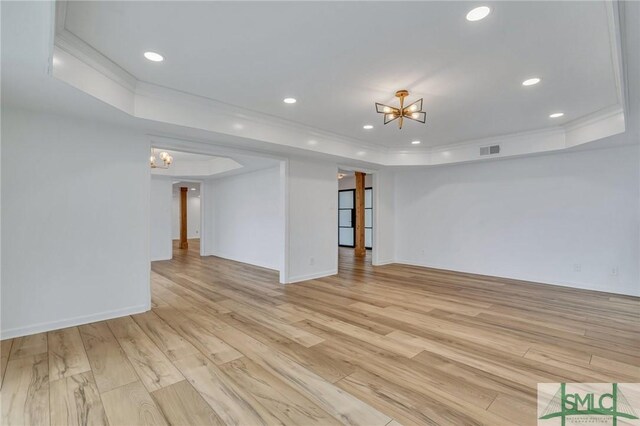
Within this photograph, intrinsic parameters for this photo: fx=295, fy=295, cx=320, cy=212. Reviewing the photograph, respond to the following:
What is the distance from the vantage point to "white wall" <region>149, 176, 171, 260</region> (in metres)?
7.91

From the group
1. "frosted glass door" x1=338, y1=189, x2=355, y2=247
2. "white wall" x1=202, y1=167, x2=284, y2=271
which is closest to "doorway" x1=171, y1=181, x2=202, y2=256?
"white wall" x1=202, y1=167, x2=284, y2=271

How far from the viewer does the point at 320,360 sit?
2.51 m

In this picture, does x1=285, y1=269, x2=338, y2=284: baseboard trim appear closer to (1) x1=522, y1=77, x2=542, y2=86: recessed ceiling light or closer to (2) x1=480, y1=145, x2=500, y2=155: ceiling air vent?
(2) x1=480, y1=145, x2=500, y2=155: ceiling air vent

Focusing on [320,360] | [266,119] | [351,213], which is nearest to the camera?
[320,360]

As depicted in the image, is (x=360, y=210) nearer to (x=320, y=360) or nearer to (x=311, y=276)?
(x=311, y=276)

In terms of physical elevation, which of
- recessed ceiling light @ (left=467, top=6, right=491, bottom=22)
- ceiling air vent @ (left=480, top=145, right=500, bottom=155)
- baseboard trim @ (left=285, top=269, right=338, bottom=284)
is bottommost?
baseboard trim @ (left=285, top=269, right=338, bottom=284)

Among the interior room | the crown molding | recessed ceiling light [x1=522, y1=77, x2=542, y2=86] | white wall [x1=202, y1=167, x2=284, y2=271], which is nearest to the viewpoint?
the interior room

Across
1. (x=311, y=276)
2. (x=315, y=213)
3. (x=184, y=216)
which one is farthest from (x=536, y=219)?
(x=184, y=216)

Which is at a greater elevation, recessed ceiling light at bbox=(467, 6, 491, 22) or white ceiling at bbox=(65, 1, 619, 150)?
white ceiling at bbox=(65, 1, 619, 150)

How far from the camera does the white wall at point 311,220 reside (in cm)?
547

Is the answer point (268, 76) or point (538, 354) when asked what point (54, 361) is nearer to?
point (268, 76)

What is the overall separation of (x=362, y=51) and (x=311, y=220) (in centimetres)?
358

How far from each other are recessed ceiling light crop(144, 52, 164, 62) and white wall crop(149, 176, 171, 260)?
606cm
